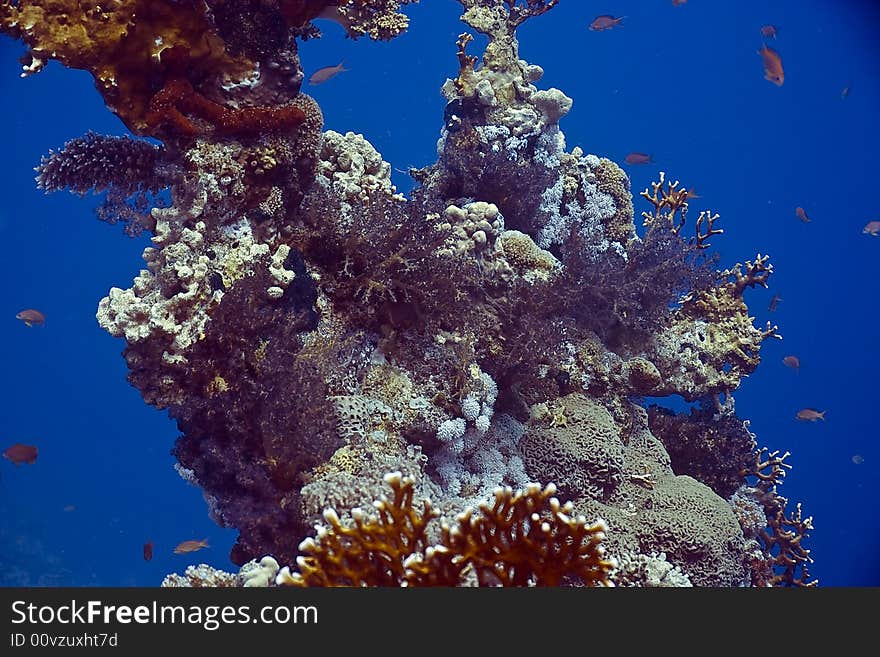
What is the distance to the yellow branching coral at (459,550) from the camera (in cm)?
319

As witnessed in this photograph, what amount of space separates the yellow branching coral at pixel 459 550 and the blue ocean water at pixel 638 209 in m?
41.3

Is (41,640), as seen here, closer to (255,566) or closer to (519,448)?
(255,566)

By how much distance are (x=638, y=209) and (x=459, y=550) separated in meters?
65.5

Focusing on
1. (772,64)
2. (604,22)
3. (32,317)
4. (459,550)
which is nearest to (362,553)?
(459,550)

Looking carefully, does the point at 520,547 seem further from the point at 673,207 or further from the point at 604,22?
the point at 604,22

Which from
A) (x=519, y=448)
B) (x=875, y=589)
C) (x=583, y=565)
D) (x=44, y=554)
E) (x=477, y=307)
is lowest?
(x=875, y=589)

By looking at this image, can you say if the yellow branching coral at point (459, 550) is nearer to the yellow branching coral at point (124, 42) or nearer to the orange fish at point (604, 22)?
the yellow branching coral at point (124, 42)

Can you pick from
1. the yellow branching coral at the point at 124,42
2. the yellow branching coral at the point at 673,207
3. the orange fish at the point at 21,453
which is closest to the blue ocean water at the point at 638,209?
the orange fish at the point at 21,453

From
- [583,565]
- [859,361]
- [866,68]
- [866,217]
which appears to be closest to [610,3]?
[866,68]

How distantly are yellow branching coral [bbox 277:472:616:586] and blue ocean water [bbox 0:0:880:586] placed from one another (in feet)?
135

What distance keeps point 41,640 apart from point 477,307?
4240 mm

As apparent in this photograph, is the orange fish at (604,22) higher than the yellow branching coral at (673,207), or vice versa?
the orange fish at (604,22)

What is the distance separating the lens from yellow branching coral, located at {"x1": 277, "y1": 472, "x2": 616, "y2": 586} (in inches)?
125

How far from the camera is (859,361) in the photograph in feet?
206
